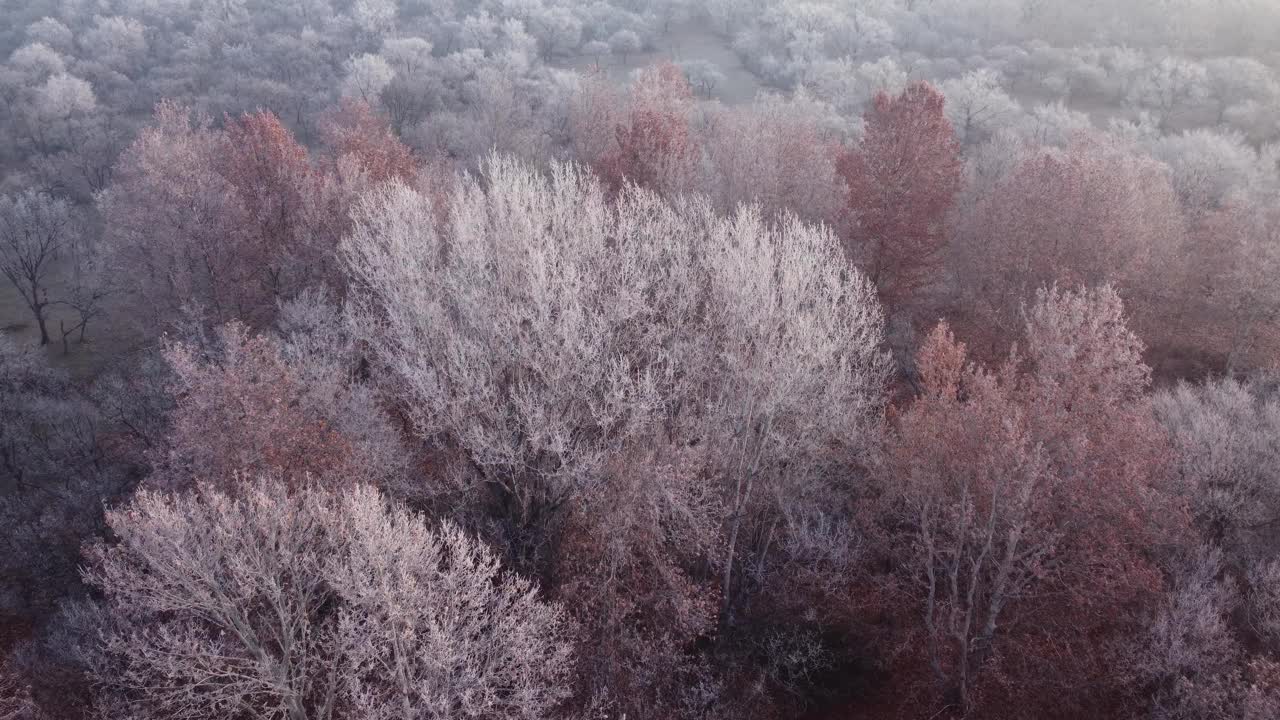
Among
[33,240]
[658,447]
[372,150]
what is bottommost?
[33,240]

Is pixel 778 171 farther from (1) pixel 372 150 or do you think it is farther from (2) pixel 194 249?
(2) pixel 194 249

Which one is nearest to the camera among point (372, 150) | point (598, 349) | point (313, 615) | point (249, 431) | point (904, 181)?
point (313, 615)

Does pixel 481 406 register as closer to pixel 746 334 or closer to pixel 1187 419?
pixel 746 334

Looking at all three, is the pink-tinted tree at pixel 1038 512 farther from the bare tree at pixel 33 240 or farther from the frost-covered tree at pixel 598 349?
the bare tree at pixel 33 240

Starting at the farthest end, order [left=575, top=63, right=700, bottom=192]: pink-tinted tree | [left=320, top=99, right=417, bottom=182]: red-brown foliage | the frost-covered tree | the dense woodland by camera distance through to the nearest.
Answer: [left=320, top=99, right=417, bottom=182]: red-brown foliage → [left=575, top=63, right=700, bottom=192]: pink-tinted tree → the frost-covered tree → the dense woodland

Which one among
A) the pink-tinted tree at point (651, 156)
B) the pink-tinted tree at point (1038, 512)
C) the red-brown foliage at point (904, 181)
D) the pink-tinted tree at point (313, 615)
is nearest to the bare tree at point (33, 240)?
the pink-tinted tree at point (651, 156)

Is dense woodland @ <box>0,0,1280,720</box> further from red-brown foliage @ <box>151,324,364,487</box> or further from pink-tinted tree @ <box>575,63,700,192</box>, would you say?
pink-tinted tree @ <box>575,63,700,192</box>

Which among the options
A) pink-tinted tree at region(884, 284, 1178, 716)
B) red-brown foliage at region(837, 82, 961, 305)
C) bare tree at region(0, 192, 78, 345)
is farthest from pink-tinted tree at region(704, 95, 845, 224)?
bare tree at region(0, 192, 78, 345)

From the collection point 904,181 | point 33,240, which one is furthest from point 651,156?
point 33,240
